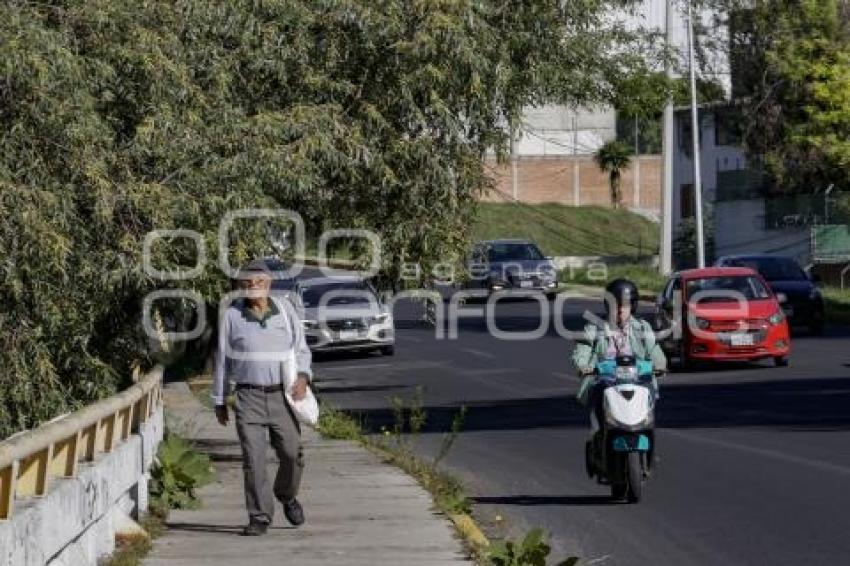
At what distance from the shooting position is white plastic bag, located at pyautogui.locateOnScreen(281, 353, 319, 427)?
12789 millimetres

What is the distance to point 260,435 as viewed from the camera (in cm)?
1282

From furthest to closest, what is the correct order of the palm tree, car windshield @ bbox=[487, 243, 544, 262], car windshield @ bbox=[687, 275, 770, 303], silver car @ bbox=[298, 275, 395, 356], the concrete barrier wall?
1. the palm tree
2. car windshield @ bbox=[487, 243, 544, 262]
3. silver car @ bbox=[298, 275, 395, 356]
4. car windshield @ bbox=[687, 275, 770, 303]
5. the concrete barrier wall

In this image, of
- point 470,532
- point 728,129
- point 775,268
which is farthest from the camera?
point 728,129

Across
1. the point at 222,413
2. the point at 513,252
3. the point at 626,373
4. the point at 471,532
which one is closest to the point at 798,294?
the point at 513,252

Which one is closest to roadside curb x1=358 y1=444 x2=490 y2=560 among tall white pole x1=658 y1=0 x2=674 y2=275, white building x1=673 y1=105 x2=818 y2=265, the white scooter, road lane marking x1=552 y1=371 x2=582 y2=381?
the white scooter

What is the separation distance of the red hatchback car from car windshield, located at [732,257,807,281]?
7762 mm

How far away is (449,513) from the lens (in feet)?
46.2

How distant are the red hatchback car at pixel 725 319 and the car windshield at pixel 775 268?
7.76 metres

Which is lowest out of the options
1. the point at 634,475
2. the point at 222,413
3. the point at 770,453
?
the point at 770,453

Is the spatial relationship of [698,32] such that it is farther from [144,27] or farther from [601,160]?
[144,27]

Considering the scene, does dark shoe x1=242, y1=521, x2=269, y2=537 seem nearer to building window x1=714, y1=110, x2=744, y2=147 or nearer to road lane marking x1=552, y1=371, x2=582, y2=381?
road lane marking x1=552, y1=371, x2=582, y2=381

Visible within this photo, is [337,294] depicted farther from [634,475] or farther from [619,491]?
[634,475]

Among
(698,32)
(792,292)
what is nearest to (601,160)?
(698,32)

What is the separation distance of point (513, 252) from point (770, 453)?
38.6 m
